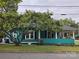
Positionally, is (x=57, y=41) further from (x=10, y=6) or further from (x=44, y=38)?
(x=10, y=6)

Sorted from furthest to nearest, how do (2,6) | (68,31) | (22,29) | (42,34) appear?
(68,31)
(42,34)
(22,29)
(2,6)

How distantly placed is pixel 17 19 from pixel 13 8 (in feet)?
6.56

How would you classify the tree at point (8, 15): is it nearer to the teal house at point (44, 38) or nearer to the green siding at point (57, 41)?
the teal house at point (44, 38)

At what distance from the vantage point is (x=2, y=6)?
4497 cm

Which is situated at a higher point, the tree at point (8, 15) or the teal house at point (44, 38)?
the tree at point (8, 15)

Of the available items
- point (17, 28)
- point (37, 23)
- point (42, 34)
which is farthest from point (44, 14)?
point (42, 34)

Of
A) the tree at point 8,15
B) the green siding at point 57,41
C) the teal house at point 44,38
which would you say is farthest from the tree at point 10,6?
the green siding at point 57,41

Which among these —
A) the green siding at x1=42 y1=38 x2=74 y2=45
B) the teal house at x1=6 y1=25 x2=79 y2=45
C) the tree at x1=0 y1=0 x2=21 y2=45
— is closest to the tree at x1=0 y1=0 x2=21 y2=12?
the tree at x1=0 y1=0 x2=21 y2=45

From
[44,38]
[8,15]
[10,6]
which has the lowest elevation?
[44,38]

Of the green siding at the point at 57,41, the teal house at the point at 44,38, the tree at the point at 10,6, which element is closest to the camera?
the tree at the point at 10,6

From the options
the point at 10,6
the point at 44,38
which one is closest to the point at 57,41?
the point at 44,38

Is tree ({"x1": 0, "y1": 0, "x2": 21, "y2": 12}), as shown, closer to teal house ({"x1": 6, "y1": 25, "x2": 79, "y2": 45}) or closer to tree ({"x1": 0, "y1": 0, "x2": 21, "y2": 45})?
tree ({"x1": 0, "y1": 0, "x2": 21, "y2": 45})

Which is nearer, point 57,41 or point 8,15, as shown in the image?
point 8,15

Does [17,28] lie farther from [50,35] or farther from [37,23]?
[50,35]
